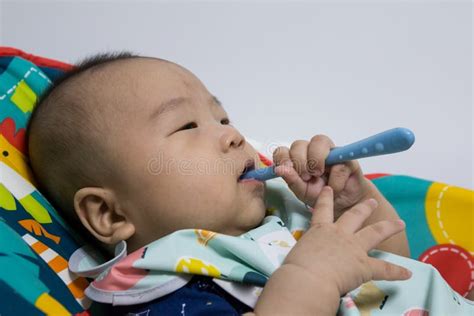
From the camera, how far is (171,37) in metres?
1.53

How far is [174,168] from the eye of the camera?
0.72m

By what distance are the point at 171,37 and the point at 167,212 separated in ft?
3.03

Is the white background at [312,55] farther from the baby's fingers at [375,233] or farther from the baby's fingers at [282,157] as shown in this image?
the baby's fingers at [375,233]

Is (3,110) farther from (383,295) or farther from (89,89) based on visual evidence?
(383,295)

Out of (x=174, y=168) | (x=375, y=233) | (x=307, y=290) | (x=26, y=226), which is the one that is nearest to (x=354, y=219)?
(x=375, y=233)

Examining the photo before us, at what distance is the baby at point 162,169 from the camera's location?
704 mm

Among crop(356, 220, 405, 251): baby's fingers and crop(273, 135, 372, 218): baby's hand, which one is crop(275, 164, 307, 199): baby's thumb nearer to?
crop(273, 135, 372, 218): baby's hand

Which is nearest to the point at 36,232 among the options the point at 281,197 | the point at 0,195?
the point at 0,195

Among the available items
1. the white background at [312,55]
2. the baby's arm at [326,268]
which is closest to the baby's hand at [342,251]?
the baby's arm at [326,268]

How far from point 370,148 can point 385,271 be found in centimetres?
16

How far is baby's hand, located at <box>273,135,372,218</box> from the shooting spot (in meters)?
0.75

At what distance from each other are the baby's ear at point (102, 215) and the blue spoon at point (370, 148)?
0.19 metres

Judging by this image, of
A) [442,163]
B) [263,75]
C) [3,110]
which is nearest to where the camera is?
[3,110]

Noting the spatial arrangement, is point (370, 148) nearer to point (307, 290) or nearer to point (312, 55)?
point (307, 290)
